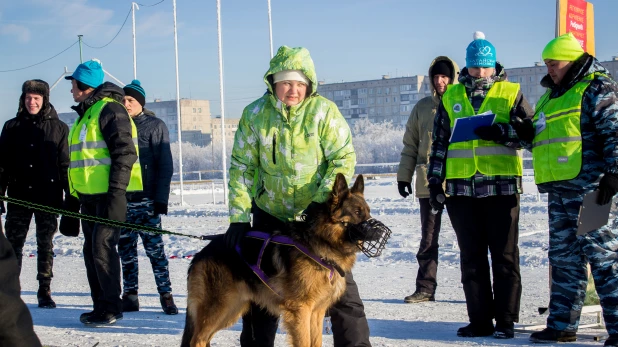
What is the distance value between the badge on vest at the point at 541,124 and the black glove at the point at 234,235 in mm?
2475

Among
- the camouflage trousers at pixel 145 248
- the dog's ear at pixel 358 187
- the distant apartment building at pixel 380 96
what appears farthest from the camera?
the distant apartment building at pixel 380 96

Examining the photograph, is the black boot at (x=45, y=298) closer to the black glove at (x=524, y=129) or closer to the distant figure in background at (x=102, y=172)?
the distant figure in background at (x=102, y=172)

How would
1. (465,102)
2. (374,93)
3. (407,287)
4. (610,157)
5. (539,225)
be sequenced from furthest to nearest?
(374,93), (539,225), (407,287), (465,102), (610,157)

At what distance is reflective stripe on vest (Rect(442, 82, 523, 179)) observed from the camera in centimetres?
546

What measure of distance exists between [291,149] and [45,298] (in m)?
4.51

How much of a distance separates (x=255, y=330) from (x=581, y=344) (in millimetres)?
2519

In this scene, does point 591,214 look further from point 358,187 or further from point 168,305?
point 168,305

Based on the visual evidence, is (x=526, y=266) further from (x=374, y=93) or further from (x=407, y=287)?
(x=374, y=93)

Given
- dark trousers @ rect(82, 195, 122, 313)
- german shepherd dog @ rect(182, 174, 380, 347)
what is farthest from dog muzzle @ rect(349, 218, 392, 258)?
dark trousers @ rect(82, 195, 122, 313)

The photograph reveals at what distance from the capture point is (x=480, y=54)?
553 cm

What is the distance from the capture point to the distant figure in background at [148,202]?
7.01m

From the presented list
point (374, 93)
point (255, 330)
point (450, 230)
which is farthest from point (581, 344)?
point (374, 93)

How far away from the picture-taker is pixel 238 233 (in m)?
4.42

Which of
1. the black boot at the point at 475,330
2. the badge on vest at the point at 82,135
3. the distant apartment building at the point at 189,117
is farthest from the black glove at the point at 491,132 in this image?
the distant apartment building at the point at 189,117
